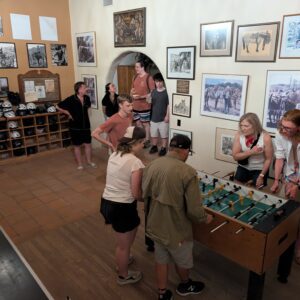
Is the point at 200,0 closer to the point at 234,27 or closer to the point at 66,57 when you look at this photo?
the point at 234,27

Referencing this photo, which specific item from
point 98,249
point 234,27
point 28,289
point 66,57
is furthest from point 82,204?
point 66,57

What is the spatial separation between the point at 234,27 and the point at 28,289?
3760mm

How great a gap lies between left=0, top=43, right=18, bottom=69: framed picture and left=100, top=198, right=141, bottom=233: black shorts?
4.65m

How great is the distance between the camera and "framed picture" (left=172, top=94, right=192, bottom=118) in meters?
4.80

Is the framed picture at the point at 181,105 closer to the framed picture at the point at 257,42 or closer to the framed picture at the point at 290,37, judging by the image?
the framed picture at the point at 257,42

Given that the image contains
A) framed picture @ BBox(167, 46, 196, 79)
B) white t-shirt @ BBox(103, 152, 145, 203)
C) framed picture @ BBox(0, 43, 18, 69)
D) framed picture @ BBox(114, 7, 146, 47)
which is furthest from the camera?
framed picture @ BBox(0, 43, 18, 69)

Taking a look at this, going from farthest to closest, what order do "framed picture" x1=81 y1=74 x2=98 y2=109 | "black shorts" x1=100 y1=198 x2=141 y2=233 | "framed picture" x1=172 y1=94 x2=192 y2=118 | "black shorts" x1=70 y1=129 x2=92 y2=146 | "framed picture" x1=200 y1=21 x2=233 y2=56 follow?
1. "framed picture" x1=81 y1=74 x2=98 y2=109
2. "black shorts" x1=70 y1=129 x2=92 y2=146
3. "framed picture" x1=172 y1=94 x2=192 y2=118
4. "framed picture" x1=200 y1=21 x2=233 y2=56
5. "black shorts" x1=100 y1=198 x2=141 y2=233

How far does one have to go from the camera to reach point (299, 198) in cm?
312

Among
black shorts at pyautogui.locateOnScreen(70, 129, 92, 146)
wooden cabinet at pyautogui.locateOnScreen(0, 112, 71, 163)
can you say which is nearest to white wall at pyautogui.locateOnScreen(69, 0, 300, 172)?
black shorts at pyautogui.locateOnScreen(70, 129, 92, 146)

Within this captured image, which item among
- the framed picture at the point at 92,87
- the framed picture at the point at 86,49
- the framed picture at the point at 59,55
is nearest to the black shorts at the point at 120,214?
the framed picture at the point at 92,87

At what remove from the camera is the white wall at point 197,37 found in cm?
373

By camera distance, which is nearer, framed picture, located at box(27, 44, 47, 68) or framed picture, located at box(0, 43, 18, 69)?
framed picture, located at box(0, 43, 18, 69)

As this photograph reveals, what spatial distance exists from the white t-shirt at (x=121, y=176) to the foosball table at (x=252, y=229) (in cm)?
65

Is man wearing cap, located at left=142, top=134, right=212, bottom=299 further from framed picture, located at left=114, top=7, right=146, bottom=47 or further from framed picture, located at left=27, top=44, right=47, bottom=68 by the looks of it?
framed picture, located at left=27, top=44, right=47, bottom=68
